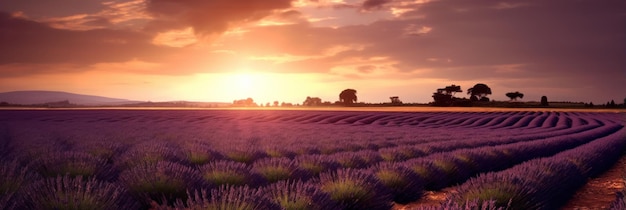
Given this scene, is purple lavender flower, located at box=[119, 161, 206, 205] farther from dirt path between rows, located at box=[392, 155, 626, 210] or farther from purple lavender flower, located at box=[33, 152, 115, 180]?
dirt path between rows, located at box=[392, 155, 626, 210]

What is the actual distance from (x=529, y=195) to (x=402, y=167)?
1854 mm

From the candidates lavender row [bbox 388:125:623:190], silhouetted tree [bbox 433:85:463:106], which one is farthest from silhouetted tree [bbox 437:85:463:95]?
lavender row [bbox 388:125:623:190]

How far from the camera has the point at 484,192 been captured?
473 centimetres

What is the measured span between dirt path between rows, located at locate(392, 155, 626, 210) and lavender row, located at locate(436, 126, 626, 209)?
11cm

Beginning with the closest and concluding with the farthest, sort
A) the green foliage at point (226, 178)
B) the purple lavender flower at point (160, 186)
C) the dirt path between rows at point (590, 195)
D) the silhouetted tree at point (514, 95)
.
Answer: the purple lavender flower at point (160, 186) → the green foliage at point (226, 178) → the dirt path between rows at point (590, 195) → the silhouetted tree at point (514, 95)

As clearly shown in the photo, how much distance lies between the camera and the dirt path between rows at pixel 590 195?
5953 mm

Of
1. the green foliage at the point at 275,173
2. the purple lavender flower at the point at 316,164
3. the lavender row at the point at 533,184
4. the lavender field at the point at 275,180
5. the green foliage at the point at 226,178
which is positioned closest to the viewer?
the lavender field at the point at 275,180

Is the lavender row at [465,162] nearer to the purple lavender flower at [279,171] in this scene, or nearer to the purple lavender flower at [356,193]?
the purple lavender flower at [279,171]

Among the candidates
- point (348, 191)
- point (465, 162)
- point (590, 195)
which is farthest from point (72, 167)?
point (590, 195)

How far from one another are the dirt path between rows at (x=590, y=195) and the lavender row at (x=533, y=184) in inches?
4.5

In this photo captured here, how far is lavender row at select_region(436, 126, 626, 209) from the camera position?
4711mm

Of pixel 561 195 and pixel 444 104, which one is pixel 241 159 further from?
pixel 444 104

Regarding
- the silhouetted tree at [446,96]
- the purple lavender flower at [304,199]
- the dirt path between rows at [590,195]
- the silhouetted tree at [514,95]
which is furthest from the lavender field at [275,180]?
the silhouetted tree at [514,95]

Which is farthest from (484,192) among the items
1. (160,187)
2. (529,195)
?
(160,187)
